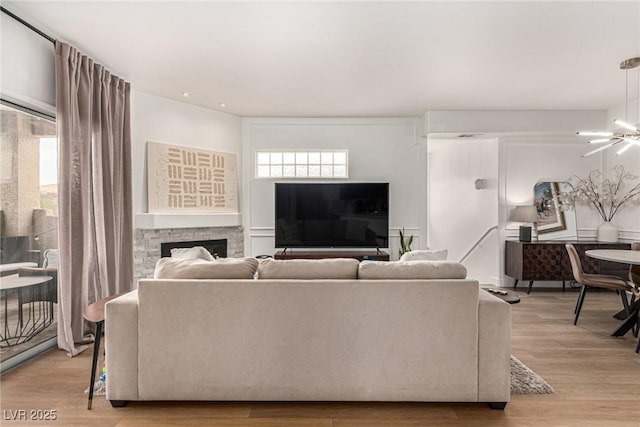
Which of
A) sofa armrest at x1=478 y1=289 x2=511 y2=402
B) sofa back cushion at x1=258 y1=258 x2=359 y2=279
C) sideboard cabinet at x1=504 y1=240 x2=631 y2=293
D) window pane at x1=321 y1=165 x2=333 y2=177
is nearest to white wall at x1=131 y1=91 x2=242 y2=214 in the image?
window pane at x1=321 y1=165 x2=333 y2=177

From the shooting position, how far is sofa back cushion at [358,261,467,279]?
2.29m

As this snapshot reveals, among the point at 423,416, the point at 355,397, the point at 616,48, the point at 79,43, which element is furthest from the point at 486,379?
the point at 79,43

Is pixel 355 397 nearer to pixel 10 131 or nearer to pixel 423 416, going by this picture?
pixel 423 416

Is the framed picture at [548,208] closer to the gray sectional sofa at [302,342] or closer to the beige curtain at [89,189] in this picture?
the gray sectional sofa at [302,342]

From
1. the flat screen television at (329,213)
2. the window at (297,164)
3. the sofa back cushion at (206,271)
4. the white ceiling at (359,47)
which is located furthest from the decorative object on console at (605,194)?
the sofa back cushion at (206,271)

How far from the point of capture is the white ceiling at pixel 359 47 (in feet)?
8.96

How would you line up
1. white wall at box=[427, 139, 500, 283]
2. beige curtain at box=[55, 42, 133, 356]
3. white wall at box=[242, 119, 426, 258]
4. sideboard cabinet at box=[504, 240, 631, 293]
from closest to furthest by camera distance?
beige curtain at box=[55, 42, 133, 356]
sideboard cabinet at box=[504, 240, 631, 293]
white wall at box=[242, 119, 426, 258]
white wall at box=[427, 139, 500, 283]

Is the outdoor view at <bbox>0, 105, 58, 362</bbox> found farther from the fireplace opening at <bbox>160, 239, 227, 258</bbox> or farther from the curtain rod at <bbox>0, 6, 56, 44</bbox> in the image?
the fireplace opening at <bbox>160, 239, 227, 258</bbox>

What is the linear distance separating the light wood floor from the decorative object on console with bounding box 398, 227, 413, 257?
2.68m

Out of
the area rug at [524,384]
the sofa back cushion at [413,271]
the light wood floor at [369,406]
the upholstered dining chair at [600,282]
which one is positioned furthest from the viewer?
the upholstered dining chair at [600,282]

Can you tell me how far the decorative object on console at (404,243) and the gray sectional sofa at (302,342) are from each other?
137 inches

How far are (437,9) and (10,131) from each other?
10.5 feet

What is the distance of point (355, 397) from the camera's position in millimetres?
2205

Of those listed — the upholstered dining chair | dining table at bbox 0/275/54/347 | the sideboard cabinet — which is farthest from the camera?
the sideboard cabinet
